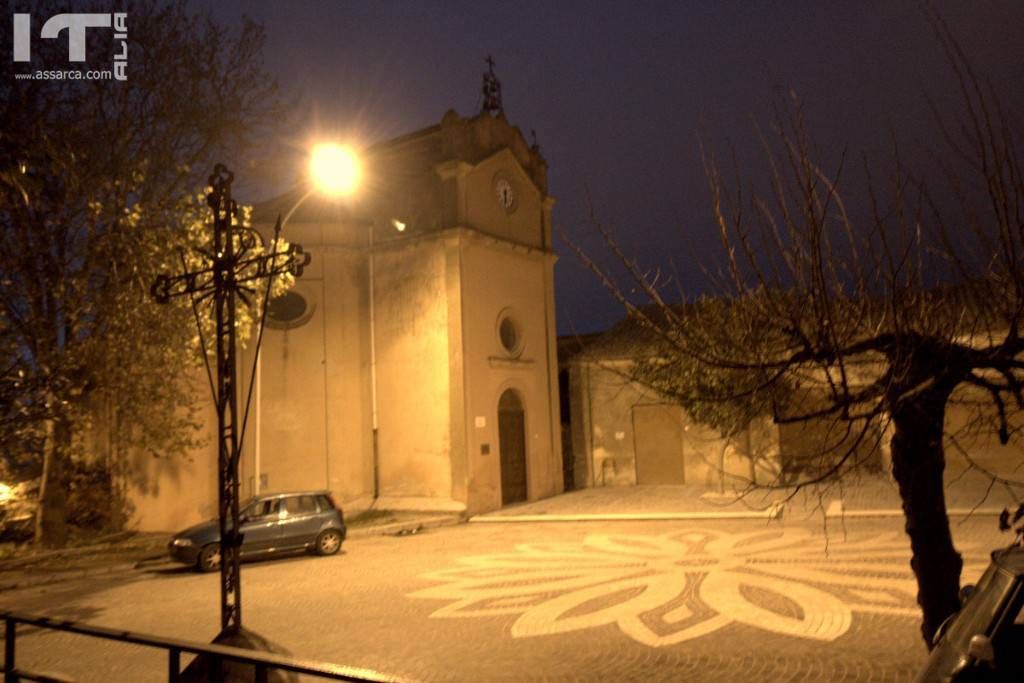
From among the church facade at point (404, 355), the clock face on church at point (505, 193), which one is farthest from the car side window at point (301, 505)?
the clock face on church at point (505, 193)

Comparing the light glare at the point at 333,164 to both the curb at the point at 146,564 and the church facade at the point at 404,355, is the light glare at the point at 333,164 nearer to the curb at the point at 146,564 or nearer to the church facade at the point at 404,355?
the church facade at the point at 404,355

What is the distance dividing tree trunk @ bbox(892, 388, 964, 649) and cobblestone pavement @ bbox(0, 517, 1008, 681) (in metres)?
1.63

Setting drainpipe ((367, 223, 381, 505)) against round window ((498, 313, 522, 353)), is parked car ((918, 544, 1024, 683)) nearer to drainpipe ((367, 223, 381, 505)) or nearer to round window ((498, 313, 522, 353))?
drainpipe ((367, 223, 381, 505))

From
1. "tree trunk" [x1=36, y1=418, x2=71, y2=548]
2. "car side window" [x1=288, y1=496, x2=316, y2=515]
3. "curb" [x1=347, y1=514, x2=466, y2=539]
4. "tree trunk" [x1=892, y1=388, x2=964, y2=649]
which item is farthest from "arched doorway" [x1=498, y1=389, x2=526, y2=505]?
"tree trunk" [x1=892, y1=388, x2=964, y2=649]

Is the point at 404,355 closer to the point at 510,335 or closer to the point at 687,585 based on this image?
the point at 510,335

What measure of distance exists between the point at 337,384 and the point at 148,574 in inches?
306

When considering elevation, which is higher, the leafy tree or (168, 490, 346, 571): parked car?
the leafy tree

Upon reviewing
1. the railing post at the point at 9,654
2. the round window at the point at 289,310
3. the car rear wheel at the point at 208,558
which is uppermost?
the round window at the point at 289,310

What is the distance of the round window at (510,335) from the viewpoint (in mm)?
23406

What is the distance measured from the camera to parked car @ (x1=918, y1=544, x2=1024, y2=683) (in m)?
3.50

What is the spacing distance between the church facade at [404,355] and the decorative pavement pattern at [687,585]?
21.1 ft

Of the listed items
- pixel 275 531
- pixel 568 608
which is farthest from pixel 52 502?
pixel 568 608

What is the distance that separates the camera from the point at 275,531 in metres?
15.2

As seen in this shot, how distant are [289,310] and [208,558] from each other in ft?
27.6
